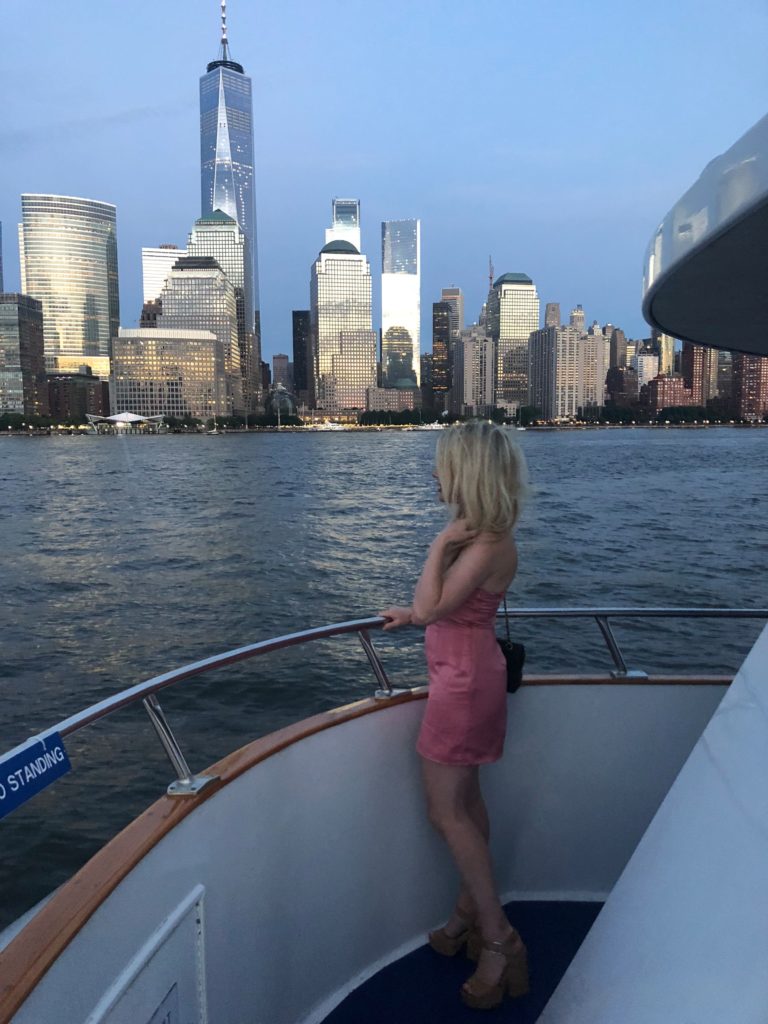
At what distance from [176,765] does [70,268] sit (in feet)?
683

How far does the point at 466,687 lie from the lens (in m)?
2.11

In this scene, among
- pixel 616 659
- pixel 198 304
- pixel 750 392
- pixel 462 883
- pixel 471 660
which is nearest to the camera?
pixel 471 660

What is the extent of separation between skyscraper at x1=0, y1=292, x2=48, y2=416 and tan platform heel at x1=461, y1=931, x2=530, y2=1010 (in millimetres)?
155568

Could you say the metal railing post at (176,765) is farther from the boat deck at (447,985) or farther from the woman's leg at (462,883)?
the boat deck at (447,985)

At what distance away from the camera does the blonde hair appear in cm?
197

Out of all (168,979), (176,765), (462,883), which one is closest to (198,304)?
(462,883)

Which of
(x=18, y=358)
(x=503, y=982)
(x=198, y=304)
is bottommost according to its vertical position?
(x=503, y=982)

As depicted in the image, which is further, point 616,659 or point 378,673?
point 616,659

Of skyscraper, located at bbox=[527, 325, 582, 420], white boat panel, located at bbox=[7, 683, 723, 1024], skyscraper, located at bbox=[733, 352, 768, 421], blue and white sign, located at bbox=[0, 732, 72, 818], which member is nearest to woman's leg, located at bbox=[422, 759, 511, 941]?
white boat panel, located at bbox=[7, 683, 723, 1024]

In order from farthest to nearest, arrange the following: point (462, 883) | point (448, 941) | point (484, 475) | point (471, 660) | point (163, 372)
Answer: point (163, 372), point (448, 941), point (462, 883), point (471, 660), point (484, 475)

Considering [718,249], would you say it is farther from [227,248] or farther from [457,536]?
[227,248]

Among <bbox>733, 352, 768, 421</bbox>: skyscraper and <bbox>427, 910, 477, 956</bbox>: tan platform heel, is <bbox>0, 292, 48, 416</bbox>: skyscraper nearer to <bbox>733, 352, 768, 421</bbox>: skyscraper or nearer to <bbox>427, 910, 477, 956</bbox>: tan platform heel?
<bbox>733, 352, 768, 421</bbox>: skyscraper

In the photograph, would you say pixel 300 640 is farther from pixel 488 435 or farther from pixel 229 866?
pixel 488 435

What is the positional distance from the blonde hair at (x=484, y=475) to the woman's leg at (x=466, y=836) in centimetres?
71
